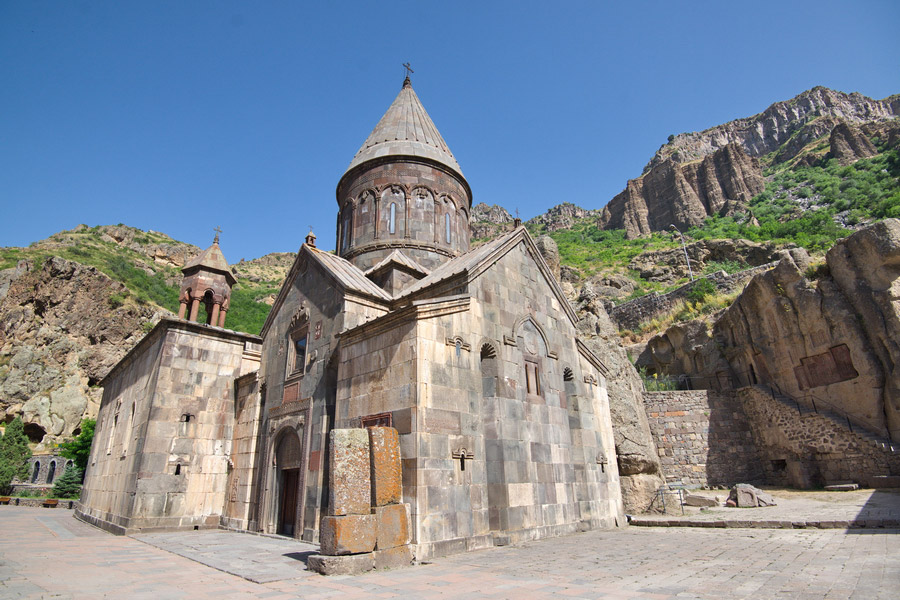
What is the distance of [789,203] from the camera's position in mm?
49438

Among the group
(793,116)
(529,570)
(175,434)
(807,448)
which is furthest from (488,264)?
(793,116)

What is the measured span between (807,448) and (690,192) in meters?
53.0

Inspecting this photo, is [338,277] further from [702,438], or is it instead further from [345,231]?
[702,438]

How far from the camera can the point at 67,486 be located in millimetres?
20719

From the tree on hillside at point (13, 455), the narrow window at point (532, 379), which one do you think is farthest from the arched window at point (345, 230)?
the tree on hillside at point (13, 455)

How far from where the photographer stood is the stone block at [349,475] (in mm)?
5609

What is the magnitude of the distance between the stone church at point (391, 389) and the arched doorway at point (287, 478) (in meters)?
0.04

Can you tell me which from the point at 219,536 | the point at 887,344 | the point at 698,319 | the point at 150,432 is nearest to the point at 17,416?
the point at 150,432

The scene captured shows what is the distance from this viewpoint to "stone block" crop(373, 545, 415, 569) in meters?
5.72

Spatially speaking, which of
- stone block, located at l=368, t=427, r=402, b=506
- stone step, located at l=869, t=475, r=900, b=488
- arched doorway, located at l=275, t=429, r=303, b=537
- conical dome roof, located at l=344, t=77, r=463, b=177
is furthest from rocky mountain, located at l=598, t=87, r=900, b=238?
stone block, located at l=368, t=427, r=402, b=506

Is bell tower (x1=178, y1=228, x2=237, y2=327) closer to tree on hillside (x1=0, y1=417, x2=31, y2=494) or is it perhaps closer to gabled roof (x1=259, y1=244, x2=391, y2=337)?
gabled roof (x1=259, y1=244, x2=391, y2=337)

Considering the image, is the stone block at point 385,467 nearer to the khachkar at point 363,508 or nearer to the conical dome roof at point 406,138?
the khachkar at point 363,508

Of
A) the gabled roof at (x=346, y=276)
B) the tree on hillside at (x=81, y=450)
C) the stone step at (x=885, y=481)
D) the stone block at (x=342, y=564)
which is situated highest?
the gabled roof at (x=346, y=276)

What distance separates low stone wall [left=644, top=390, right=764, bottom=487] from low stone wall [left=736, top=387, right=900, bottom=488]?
48 centimetres
